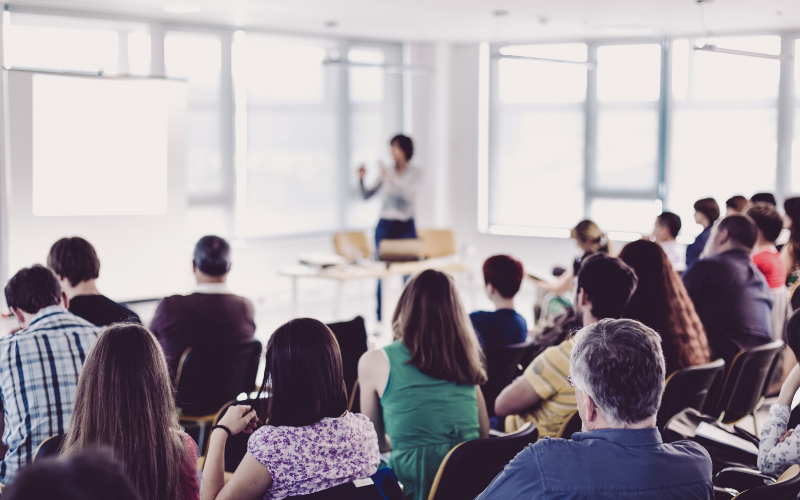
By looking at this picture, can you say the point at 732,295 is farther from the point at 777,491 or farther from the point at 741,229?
the point at 777,491

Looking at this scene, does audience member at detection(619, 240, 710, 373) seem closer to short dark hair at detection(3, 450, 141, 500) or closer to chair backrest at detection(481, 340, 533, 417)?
chair backrest at detection(481, 340, 533, 417)

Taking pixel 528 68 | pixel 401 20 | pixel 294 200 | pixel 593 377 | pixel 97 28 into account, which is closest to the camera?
pixel 593 377

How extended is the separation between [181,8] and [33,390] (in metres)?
4.76

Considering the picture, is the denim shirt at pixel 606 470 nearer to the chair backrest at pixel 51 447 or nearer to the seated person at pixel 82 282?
the chair backrest at pixel 51 447

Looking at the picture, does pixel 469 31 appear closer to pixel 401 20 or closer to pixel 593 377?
pixel 401 20

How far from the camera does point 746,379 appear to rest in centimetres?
357

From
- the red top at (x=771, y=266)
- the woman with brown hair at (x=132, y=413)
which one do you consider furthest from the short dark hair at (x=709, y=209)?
the woman with brown hair at (x=132, y=413)

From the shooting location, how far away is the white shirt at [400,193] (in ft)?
22.8

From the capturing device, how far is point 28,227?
598 cm

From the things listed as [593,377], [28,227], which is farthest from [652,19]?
[593,377]

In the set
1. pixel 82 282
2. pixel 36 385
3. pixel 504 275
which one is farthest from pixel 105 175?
pixel 36 385

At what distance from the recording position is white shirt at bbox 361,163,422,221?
695 centimetres

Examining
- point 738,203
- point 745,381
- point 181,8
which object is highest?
point 181,8

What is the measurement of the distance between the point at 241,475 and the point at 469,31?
698cm
